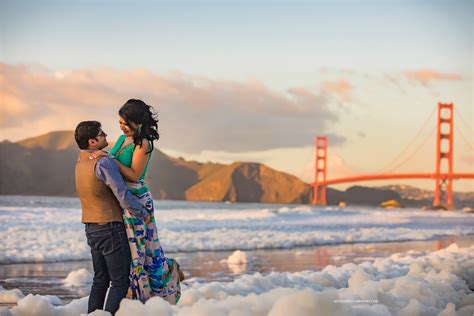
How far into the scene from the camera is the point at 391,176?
2242 centimetres

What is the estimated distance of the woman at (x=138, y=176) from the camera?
9.16ft

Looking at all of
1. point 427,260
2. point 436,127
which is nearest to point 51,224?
point 427,260

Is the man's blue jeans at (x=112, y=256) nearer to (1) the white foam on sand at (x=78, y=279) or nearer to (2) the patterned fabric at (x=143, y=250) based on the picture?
(2) the patterned fabric at (x=143, y=250)

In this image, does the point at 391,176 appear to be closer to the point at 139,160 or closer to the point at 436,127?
the point at 436,127

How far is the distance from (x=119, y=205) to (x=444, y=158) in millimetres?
25460

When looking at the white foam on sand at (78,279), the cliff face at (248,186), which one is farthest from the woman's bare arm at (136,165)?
the cliff face at (248,186)

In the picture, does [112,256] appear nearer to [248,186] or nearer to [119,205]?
[119,205]

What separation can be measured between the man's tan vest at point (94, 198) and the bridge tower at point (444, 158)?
21.3 m

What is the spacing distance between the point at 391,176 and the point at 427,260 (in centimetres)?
1709

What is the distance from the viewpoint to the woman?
9.16ft

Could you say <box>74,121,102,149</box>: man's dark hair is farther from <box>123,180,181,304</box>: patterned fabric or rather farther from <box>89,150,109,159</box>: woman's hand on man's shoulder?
<box>123,180,181,304</box>: patterned fabric

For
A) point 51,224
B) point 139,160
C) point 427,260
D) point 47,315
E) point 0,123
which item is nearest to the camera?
point 139,160

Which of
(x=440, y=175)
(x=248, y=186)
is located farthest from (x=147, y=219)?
(x=248, y=186)

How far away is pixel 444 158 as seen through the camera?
88.7ft
